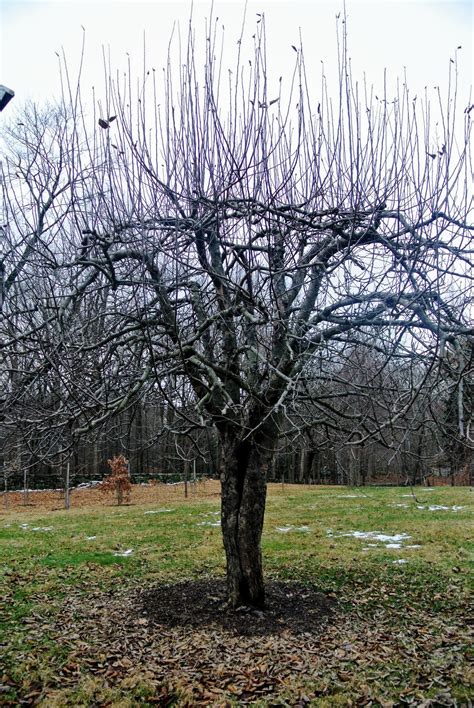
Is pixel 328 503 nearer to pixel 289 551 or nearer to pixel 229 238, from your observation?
pixel 289 551

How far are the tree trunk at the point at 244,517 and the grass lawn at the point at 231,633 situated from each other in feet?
1.60

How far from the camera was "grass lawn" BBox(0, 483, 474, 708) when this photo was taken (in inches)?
151

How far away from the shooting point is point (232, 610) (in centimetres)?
514

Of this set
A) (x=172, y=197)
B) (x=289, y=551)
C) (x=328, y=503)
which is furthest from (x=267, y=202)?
(x=328, y=503)

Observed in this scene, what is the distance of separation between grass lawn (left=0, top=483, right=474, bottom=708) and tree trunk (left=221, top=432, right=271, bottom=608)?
49cm

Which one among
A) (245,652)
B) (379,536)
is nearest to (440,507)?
(379,536)

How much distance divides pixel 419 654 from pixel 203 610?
2053 millimetres

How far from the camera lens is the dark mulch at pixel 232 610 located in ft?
16.1

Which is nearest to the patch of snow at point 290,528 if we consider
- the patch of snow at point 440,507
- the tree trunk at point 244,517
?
the patch of snow at point 440,507

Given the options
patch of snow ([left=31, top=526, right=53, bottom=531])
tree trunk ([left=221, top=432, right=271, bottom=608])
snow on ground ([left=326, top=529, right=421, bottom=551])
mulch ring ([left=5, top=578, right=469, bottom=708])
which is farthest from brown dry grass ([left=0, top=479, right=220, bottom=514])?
tree trunk ([left=221, top=432, right=271, bottom=608])

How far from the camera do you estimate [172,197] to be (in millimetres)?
4176

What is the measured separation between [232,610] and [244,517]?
897 millimetres

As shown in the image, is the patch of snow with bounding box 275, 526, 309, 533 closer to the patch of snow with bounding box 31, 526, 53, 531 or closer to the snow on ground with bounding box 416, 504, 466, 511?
the snow on ground with bounding box 416, 504, 466, 511

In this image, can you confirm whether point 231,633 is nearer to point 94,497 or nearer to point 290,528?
point 290,528
